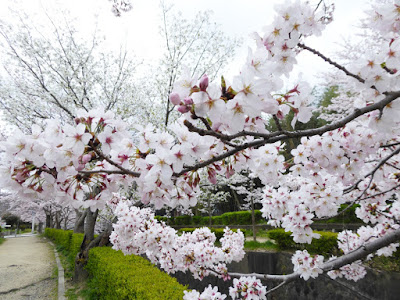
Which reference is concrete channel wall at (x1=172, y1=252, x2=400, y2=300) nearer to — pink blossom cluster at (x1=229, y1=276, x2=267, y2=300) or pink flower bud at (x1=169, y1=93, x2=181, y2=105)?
pink blossom cluster at (x1=229, y1=276, x2=267, y2=300)

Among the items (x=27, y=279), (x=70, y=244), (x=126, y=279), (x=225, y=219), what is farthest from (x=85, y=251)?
(x=225, y=219)

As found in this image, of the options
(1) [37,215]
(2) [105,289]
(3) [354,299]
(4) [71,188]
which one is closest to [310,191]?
(4) [71,188]

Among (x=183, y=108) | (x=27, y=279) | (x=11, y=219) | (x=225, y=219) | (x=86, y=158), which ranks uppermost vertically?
(x=225, y=219)

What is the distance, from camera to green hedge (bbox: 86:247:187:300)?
3639 mm

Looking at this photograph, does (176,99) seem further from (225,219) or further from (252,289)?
(225,219)

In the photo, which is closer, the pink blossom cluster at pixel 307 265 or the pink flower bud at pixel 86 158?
the pink flower bud at pixel 86 158

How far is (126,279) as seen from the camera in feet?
14.9

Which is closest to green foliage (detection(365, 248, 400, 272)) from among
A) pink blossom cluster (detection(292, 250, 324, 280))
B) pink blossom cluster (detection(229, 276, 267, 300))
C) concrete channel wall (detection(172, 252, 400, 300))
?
concrete channel wall (detection(172, 252, 400, 300))

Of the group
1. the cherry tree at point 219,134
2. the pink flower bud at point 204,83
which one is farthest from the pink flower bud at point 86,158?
the pink flower bud at point 204,83

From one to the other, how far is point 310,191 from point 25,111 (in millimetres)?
9951

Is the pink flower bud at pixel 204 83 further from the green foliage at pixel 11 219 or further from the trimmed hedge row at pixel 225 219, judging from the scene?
the green foliage at pixel 11 219

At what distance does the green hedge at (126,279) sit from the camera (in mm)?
3639

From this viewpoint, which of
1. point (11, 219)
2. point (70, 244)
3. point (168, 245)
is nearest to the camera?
point (168, 245)

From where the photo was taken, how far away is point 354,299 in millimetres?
5078
